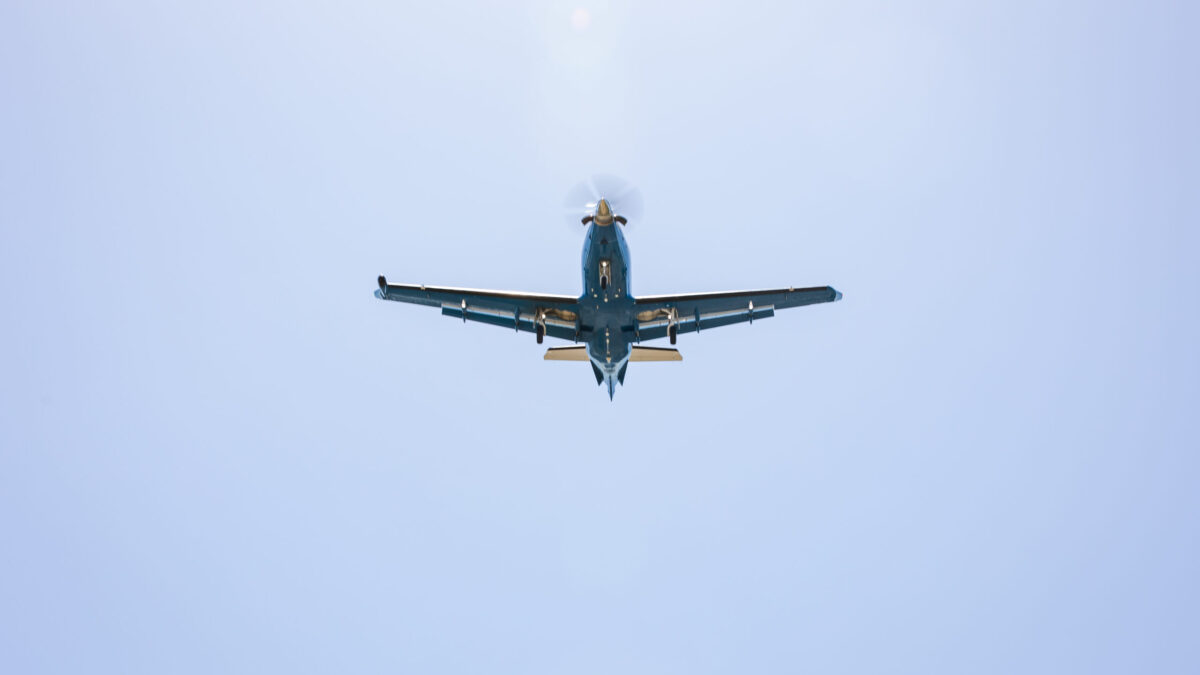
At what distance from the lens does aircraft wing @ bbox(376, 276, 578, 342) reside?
2036 inches

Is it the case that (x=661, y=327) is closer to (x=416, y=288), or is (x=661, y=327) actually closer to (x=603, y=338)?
(x=603, y=338)

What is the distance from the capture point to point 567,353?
52.8 meters

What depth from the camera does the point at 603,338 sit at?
52531mm

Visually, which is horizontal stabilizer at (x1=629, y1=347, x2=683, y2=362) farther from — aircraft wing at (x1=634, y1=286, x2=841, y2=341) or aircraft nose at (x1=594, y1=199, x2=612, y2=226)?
aircraft nose at (x1=594, y1=199, x2=612, y2=226)

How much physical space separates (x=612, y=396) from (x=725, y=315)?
6.95 meters

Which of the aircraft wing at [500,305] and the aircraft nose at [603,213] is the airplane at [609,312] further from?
the aircraft nose at [603,213]

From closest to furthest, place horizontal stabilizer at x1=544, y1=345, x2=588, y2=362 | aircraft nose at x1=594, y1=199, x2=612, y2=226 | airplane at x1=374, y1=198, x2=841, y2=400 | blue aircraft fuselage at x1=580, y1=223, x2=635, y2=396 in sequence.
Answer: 1. aircraft nose at x1=594, y1=199, x2=612, y2=226
2. blue aircraft fuselage at x1=580, y1=223, x2=635, y2=396
3. airplane at x1=374, y1=198, x2=841, y2=400
4. horizontal stabilizer at x1=544, y1=345, x2=588, y2=362

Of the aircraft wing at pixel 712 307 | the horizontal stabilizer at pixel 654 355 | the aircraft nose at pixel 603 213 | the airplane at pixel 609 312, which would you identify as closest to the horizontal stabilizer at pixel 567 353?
the airplane at pixel 609 312

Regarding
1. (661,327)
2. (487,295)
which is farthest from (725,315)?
(487,295)

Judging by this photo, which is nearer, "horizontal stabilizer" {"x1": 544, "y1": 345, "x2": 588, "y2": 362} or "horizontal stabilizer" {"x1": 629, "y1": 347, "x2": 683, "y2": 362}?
"horizontal stabilizer" {"x1": 629, "y1": 347, "x2": 683, "y2": 362}

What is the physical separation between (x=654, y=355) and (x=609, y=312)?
3226 millimetres

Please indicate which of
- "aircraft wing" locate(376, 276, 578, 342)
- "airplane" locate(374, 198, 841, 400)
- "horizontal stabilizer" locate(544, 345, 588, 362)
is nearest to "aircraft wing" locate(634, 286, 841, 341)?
"airplane" locate(374, 198, 841, 400)

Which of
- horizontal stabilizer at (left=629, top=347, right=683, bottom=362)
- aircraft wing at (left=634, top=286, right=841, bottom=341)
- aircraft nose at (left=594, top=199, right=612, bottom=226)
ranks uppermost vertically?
aircraft nose at (left=594, top=199, right=612, bottom=226)

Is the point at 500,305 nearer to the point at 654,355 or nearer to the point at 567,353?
the point at 567,353
